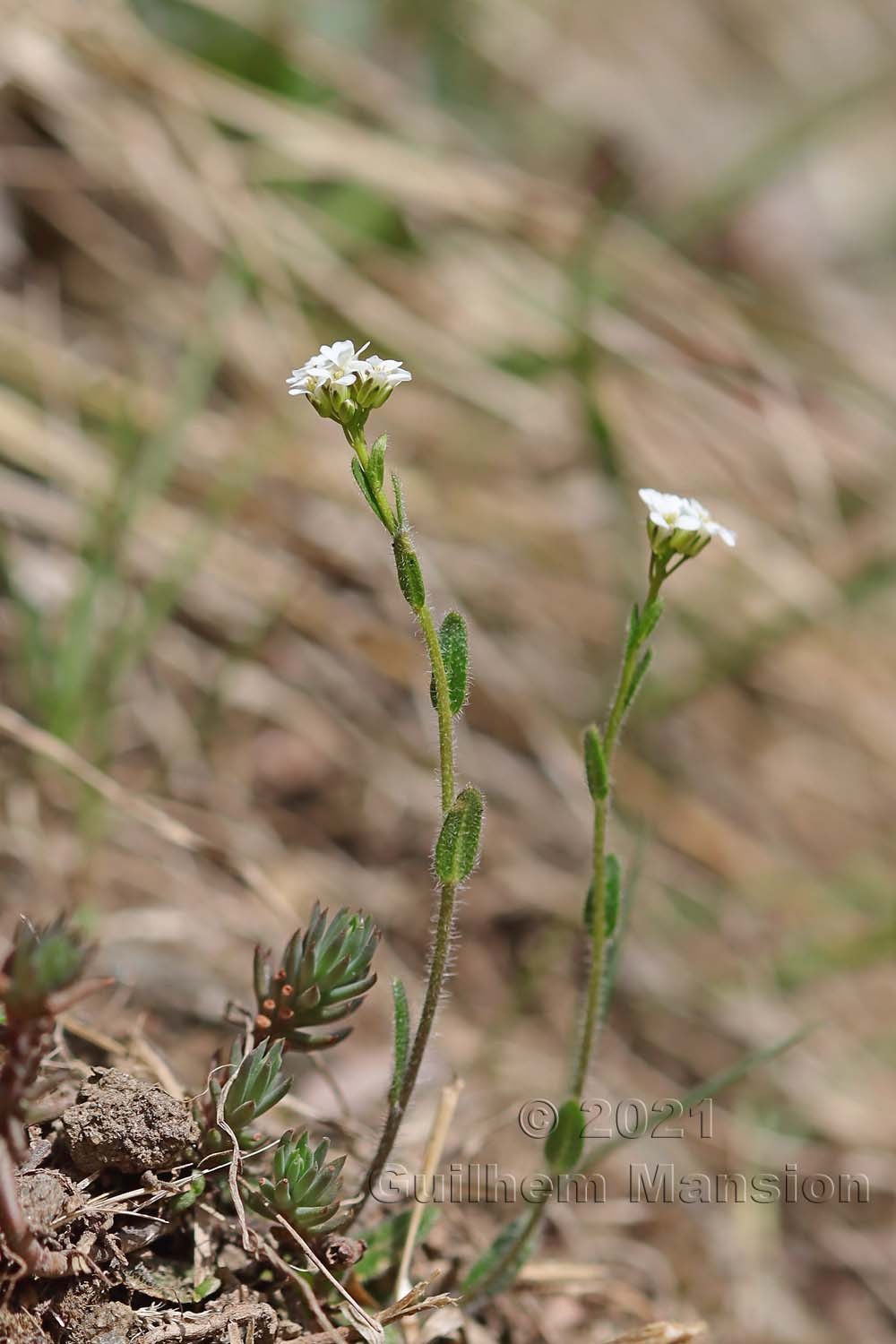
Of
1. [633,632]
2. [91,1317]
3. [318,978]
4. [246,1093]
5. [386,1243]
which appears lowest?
[91,1317]

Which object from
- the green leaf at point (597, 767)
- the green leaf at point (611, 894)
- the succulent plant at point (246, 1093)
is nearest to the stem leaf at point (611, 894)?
the green leaf at point (611, 894)

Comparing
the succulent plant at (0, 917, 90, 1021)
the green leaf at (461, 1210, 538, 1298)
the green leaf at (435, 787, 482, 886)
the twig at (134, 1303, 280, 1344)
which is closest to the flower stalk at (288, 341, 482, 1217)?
the green leaf at (435, 787, 482, 886)

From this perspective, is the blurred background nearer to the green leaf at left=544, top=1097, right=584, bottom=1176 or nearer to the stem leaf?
the stem leaf

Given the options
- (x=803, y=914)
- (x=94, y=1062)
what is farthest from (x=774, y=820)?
(x=94, y=1062)

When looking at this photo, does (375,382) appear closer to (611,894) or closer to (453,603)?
(611,894)

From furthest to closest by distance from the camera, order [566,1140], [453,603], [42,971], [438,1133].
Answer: [453,603] → [438,1133] → [566,1140] → [42,971]

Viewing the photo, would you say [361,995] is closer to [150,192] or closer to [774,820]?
[774,820]

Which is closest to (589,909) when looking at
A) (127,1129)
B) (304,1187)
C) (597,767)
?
(597,767)
